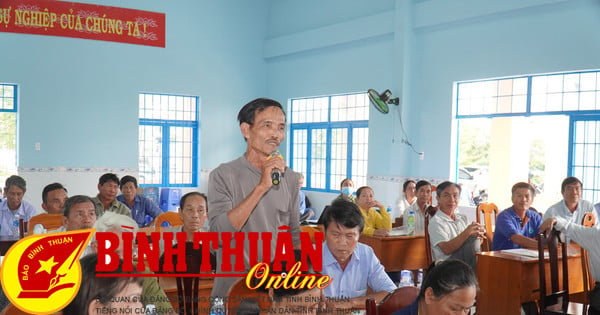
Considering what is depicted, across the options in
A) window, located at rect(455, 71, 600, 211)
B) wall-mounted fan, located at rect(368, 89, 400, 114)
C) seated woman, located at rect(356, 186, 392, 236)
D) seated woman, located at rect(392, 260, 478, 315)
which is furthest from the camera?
wall-mounted fan, located at rect(368, 89, 400, 114)

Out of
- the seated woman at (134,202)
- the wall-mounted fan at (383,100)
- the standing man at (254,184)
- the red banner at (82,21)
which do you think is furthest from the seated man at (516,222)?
the red banner at (82,21)

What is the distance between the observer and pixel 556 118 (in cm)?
720

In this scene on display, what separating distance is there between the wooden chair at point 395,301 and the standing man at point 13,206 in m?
4.33

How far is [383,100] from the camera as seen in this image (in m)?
8.86

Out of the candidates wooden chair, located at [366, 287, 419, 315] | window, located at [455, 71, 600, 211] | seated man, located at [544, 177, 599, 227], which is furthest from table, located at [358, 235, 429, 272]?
wooden chair, located at [366, 287, 419, 315]

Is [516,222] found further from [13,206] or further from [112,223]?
[13,206]

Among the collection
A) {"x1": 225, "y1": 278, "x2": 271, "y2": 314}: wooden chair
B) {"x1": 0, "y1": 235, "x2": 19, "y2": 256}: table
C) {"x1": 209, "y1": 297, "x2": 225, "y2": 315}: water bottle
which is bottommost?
{"x1": 0, "y1": 235, "x2": 19, "y2": 256}: table

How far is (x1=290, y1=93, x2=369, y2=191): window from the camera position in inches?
396

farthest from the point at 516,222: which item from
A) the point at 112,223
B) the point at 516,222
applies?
the point at 112,223

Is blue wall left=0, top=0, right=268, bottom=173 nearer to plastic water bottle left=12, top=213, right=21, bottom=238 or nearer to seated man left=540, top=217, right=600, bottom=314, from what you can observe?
plastic water bottle left=12, top=213, right=21, bottom=238

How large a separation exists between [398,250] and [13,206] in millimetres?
3834

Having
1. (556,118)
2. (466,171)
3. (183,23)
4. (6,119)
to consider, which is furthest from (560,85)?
(6,119)

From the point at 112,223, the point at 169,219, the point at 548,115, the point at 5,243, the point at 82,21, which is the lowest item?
the point at 5,243

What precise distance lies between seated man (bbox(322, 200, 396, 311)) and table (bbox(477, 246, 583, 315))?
174 centimetres
